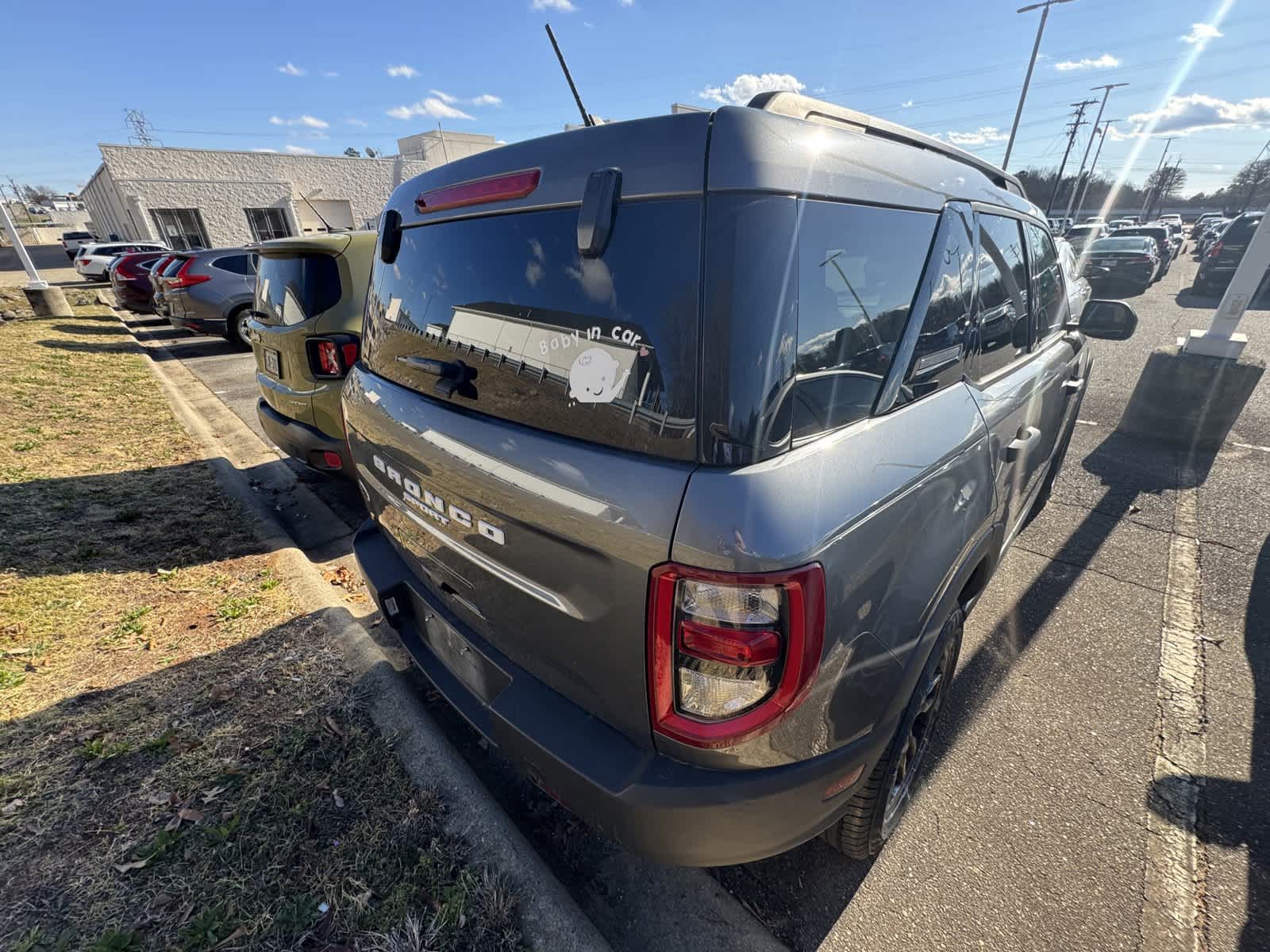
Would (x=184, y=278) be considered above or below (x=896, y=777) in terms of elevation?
above

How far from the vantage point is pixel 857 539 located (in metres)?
1.24

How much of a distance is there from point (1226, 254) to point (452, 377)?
19.7 metres

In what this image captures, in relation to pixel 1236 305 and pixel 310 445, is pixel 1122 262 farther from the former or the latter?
pixel 310 445

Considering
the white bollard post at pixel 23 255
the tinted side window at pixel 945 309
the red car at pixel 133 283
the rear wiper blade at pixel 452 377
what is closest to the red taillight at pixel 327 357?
the rear wiper blade at pixel 452 377

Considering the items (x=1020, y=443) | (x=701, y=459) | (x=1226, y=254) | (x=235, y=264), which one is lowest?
(x=1226, y=254)

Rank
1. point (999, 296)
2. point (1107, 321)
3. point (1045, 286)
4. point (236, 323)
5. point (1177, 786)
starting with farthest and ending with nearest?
1. point (236, 323)
2. point (1107, 321)
3. point (1045, 286)
4. point (999, 296)
5. point (1177, 786)

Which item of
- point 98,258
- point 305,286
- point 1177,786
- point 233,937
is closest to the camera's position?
point 233,937

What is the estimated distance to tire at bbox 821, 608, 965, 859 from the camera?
1.68m

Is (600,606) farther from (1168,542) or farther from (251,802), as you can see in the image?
(1168,542)

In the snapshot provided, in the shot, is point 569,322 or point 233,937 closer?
point 569,322

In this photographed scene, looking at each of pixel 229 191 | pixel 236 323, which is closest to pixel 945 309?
pixel 236 323

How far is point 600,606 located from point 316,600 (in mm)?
2431

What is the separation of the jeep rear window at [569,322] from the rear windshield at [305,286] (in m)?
2.27

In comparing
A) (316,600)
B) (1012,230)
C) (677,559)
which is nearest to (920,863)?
(677,559)
